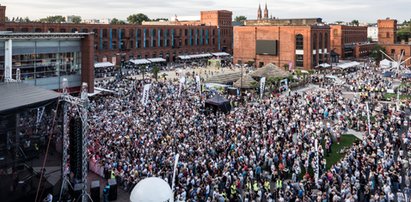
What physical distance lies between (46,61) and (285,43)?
149ft

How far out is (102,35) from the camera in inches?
2672

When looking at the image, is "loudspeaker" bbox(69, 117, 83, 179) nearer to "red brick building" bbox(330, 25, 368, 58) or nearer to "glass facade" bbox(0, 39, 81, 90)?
"glass facade" bbox(0, 39, 81, 90)

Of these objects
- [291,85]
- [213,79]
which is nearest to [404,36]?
[291,85]

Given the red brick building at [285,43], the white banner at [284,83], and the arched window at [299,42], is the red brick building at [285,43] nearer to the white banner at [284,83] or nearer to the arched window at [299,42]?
the arched window at [299,42]

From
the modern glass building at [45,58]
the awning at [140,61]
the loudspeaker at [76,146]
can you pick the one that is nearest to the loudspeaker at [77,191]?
the loudspeaker at [76,146]

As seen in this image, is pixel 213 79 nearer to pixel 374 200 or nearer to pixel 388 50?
pixel 374 200

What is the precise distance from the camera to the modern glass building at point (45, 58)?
2719 cm

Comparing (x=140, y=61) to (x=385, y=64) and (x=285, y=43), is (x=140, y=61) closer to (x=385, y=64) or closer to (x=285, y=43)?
(x=285, y=43)

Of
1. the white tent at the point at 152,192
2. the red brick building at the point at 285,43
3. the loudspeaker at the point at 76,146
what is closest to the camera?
the white tent at the point at 152,192

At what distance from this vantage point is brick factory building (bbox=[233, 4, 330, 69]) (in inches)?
2591

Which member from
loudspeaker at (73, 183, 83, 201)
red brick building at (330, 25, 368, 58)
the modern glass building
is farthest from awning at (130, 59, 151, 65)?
loudspeaker at (73, 183, 83, 201)

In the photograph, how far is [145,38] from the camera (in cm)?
7569

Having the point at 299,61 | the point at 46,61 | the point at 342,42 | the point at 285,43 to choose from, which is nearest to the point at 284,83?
the point at 299,61

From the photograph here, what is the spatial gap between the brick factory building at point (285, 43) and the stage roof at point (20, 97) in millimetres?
49785
